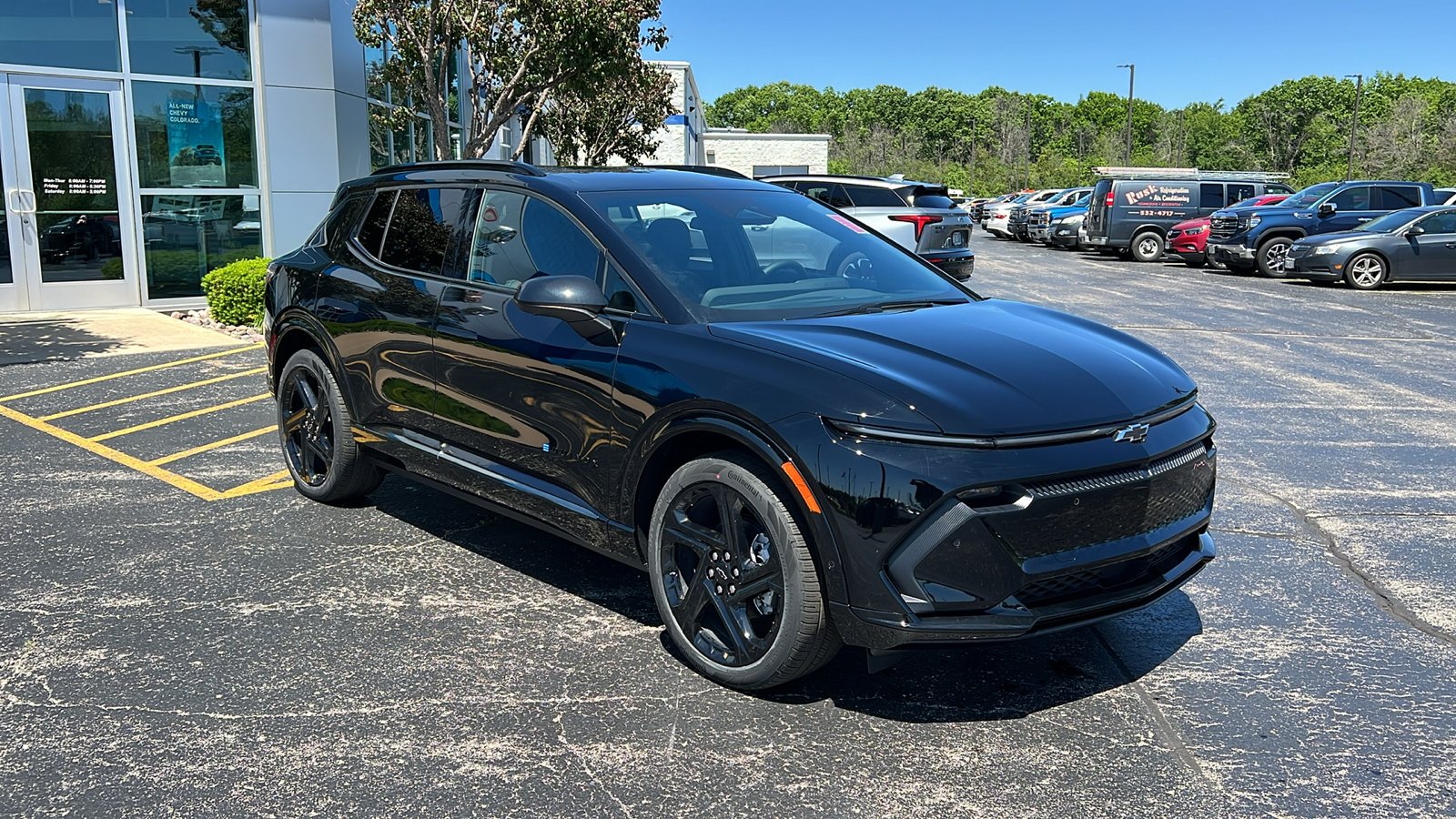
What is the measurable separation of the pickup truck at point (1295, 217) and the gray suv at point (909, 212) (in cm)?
951

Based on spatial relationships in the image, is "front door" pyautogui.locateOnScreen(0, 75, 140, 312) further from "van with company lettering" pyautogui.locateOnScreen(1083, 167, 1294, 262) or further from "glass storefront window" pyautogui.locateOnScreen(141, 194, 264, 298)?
"van with company lettering" pyautogui.locateOnScreen(1083, 167, 1294, 262)

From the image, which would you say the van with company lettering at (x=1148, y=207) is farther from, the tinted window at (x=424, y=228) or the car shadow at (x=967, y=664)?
the tinted window at (x=424, y=228)

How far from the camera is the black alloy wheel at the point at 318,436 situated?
5.58 m

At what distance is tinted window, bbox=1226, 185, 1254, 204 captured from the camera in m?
29.2

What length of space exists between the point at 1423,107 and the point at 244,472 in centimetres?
8488

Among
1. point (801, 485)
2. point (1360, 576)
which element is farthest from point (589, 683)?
point (1360, 576)

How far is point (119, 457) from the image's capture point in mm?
6945

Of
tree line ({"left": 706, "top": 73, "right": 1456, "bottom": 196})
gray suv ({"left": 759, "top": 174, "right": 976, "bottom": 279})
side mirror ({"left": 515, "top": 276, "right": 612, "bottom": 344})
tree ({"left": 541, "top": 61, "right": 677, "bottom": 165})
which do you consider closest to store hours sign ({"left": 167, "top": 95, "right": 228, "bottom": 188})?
gray suv ({"left": 759, "top": 174, "right": 976, "bottom": 279})

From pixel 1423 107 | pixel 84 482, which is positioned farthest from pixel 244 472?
pixel 1423 107

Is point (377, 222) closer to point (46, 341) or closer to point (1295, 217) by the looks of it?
point (46, 341)

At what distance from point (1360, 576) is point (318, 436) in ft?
15.9

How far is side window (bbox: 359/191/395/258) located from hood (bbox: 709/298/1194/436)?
2297 millimetres

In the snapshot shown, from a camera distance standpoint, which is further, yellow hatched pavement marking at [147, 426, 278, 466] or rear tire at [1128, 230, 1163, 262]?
rear tire at [1128, 230, 1163, 262]

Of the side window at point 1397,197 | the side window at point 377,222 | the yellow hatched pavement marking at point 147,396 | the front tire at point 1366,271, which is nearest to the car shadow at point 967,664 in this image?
the side window at point 377,222
